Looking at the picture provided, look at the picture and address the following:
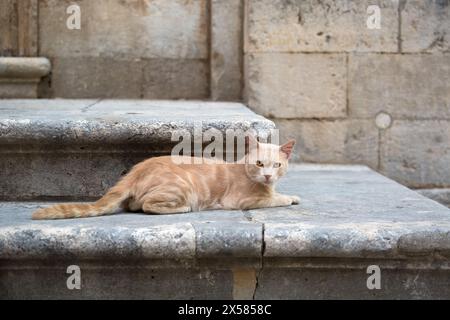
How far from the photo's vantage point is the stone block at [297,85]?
6.39 metres

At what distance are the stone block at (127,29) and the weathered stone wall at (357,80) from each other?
29.6 inches

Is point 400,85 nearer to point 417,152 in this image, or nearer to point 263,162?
point 417,152

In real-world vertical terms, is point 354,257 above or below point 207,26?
below

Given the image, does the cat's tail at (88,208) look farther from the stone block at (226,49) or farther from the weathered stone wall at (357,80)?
the stone block at (226,49)

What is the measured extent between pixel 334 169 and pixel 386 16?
49.0 inches

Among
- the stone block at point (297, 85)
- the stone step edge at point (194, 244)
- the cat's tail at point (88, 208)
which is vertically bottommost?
the stone step edge at point (194, 244)

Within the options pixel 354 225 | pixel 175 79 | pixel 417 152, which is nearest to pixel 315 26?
pixel 417 152

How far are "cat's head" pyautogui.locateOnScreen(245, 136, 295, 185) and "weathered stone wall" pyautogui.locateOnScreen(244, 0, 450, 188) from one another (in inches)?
77.3

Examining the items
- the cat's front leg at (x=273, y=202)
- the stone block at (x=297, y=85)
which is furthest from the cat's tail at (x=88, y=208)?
the stone block at (x=297, y=85)

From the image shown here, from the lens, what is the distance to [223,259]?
3766 millimetres

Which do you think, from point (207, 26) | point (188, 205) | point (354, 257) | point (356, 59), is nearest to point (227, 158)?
point (188, 205)

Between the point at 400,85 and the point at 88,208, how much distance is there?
3.23m
